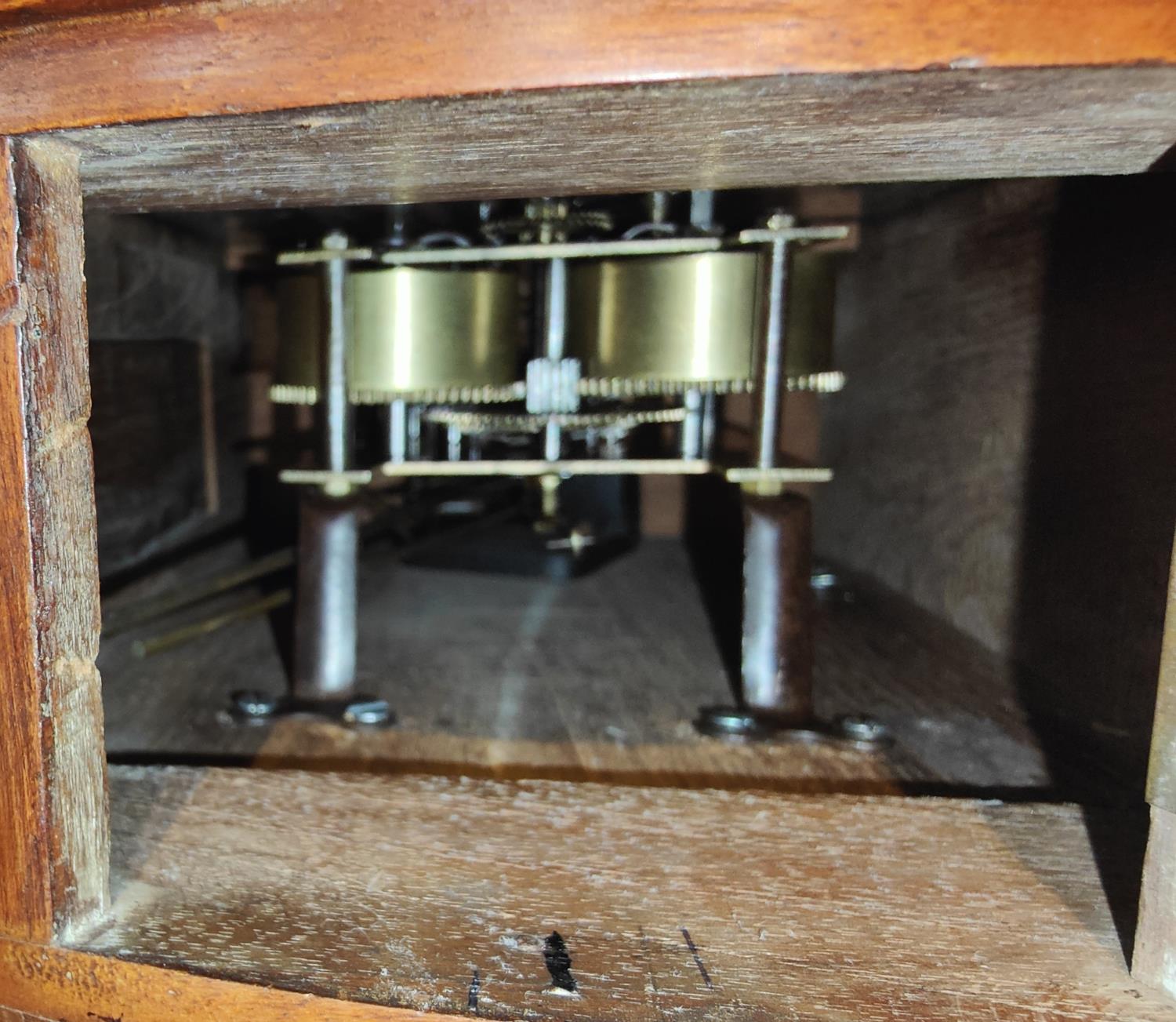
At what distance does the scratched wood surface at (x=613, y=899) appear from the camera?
0.42 metres

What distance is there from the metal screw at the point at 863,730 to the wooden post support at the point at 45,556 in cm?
56

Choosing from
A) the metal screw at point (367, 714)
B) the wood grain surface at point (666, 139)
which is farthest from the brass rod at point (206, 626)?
the wood grain surface at point (666, 139)

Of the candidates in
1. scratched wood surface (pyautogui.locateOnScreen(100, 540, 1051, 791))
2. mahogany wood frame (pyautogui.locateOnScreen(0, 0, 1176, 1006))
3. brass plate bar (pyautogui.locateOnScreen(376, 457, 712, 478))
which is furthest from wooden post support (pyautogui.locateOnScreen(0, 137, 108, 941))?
brass plate bar (pyautogui.locateOnScreen(376, 457, 712, 478))

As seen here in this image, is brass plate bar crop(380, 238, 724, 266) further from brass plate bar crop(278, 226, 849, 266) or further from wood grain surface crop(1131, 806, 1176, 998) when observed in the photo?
wood grain surface crop(1131, 806, 1176, 998)

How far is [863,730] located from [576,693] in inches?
10.8

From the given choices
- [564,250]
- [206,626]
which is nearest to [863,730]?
[564,250]

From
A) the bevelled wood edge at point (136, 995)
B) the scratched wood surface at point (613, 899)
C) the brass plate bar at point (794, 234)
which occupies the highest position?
the brass plate bar at point (794, 234)

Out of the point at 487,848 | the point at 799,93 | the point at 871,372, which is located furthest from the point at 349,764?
the point at 871,372

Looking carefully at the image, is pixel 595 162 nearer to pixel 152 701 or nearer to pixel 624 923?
pixel 624 923

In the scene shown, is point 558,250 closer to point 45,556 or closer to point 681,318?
point 681,318

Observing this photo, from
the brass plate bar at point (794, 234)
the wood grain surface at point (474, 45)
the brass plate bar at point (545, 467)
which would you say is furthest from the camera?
the brass plate bar at point (545, 467)

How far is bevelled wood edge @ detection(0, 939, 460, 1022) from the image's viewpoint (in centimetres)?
41

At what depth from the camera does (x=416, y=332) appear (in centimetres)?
76

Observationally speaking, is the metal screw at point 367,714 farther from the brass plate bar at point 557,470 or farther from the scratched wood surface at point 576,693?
the brass plate bar at point 557,470
